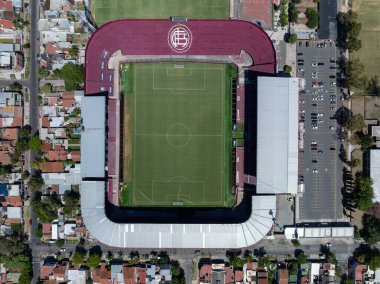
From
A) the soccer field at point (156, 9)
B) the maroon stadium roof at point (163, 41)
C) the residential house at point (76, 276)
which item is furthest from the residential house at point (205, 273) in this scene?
the soccer field at point (156, 9)

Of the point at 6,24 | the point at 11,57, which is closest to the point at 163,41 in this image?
the point at 11,57

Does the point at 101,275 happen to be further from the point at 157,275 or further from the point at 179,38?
the point at 179,38

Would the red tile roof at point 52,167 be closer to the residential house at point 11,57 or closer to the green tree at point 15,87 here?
the green tree at point 15,87

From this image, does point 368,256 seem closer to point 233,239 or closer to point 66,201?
point 233,239

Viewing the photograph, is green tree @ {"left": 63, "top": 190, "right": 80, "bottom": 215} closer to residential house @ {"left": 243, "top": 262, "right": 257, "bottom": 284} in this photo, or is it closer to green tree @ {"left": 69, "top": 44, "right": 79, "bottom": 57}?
green tree @ {"left": 69, "top": 44, "right": 79, "bottom": 57}

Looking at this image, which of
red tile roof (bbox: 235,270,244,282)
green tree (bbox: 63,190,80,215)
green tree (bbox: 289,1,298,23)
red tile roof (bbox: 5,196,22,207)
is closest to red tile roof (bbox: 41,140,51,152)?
green tree (bbox: 63,190,80,215)

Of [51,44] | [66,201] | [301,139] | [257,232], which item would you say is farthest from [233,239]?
[51,44]
